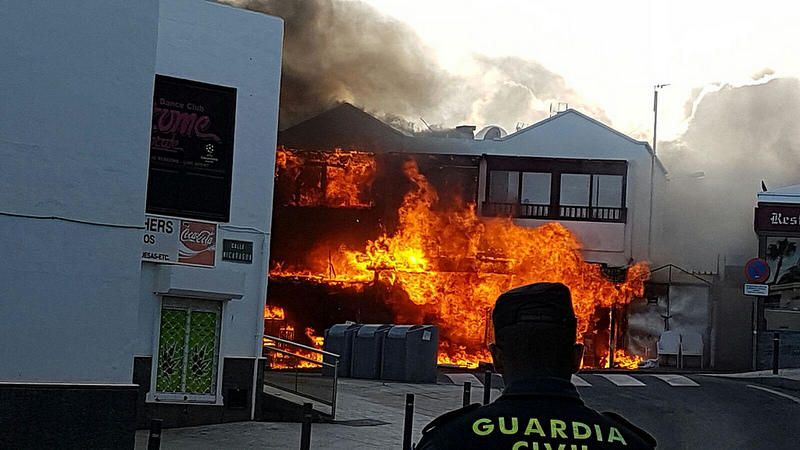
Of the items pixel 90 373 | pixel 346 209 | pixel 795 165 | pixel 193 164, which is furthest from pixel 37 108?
pixel 795 165

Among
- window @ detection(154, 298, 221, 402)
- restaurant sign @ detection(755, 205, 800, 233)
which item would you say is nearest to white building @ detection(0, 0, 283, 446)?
window @ detection(154, 298, 221, 402)

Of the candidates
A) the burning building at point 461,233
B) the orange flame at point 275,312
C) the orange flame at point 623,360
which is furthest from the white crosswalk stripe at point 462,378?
the orange flame at point 275,312

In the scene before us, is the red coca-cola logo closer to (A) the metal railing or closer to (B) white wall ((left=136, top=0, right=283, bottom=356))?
(B) white wall ((left=136, top=0, right=283, bottom=356))

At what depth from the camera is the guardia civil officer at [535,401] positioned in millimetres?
2559

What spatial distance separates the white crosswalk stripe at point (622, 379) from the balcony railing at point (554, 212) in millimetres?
13988

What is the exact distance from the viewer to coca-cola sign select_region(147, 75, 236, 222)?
50.2 feet

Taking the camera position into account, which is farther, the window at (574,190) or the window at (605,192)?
the window at (605,192)

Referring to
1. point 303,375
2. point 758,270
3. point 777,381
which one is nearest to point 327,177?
point 758,270

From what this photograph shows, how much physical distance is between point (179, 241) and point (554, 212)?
21947 millimetres

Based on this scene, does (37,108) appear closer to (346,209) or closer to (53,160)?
(53,160)

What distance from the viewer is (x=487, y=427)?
256 cm

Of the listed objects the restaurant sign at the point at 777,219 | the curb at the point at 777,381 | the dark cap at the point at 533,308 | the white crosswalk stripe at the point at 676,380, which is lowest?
the white crosswalk stripe at the point at 676,380

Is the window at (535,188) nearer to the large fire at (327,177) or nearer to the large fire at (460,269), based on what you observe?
the large fire at (460,269)

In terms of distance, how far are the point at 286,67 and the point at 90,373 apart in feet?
91.5
